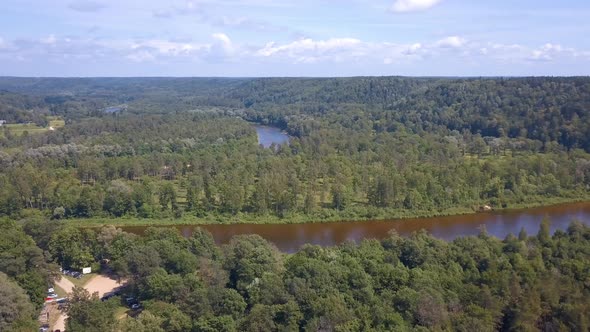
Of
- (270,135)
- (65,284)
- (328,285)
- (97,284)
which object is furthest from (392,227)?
(270,135)

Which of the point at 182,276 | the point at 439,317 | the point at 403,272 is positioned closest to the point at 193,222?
the point at 182,276

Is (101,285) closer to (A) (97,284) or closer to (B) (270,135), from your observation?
(A) (97,284)

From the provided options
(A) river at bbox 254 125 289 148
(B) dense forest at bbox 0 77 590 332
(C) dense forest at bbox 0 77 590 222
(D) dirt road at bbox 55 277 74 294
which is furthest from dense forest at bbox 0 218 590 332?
(A) river at bbox 254 125 289 148

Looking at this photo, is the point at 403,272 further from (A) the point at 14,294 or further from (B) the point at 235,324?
(A) the point at 14,294

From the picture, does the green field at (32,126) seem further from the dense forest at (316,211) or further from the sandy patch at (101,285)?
the sandy patch at (101,285)

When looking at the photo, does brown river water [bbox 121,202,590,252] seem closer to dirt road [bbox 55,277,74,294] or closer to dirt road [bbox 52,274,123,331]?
dirt road [bbox 52,274,123,331]

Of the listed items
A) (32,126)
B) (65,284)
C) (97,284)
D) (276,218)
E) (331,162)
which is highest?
(32,126)
